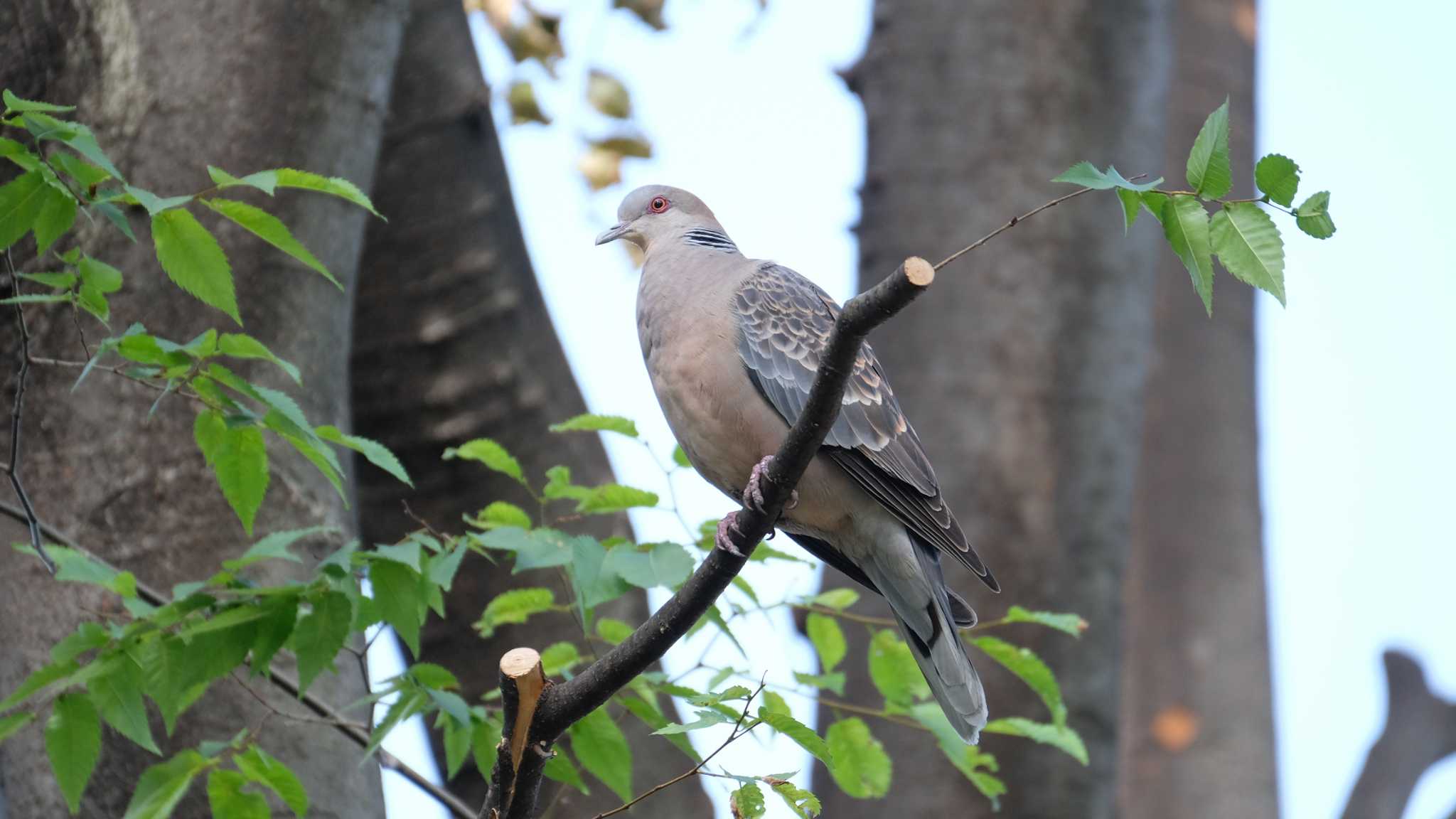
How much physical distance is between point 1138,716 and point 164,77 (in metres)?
5.42

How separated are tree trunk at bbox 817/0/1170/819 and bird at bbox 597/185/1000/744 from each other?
4.43 ft

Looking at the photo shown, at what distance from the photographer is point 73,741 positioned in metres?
2.42

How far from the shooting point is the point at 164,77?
3.72 m

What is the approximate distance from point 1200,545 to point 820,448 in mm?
4687

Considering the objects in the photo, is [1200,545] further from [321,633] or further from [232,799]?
[232,799]

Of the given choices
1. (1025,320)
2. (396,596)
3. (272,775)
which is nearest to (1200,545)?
(1025,320)

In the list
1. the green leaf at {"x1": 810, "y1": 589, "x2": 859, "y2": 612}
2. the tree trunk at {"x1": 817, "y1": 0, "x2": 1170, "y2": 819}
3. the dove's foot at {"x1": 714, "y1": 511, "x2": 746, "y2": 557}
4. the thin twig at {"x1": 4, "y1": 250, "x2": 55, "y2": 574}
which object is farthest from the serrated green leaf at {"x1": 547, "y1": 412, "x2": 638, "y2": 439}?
the tree trunk at {"x1": 817, "y1": 0, "x2": 1170, "y2": 819}

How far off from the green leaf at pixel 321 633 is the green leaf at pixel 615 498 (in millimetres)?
511

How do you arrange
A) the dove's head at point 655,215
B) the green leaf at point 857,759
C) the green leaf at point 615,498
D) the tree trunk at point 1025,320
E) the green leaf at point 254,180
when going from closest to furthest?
the green leaf at point 254,180 → the green leaf at point 615,498 → the green leaf at point 857,759 → the dove's head at point 655,215 → the tree trunk at point 1025,320

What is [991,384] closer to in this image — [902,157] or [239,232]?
[902,157]

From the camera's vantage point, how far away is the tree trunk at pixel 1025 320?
15.1 feet

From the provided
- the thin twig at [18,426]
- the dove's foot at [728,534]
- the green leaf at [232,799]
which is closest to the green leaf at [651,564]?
the dove's foot at [728,534]

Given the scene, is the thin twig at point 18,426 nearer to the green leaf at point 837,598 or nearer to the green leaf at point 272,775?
the green leaf at point 272,775

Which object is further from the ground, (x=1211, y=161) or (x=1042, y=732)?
(x=1211, y=161)
